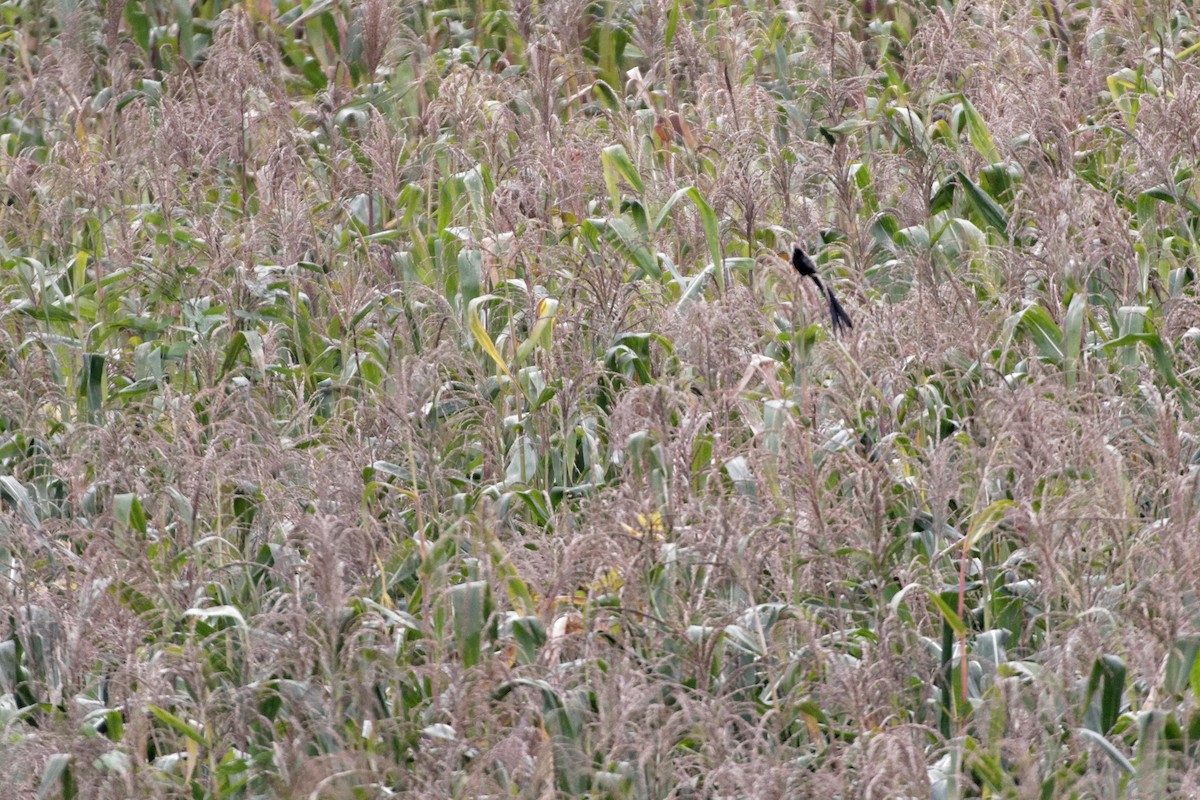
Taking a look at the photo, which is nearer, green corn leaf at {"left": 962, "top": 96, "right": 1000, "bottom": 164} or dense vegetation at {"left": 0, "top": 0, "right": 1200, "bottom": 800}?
dense vegetation at {"left": 0, "top": 0, "right": 1200, "bottom": 800}

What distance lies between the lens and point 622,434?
11.2ft

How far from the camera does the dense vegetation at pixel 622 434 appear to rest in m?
2.87

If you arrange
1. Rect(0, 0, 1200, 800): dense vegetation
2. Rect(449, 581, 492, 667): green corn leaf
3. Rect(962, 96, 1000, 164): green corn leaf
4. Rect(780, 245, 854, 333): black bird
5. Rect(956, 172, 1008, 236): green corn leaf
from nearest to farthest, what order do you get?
Rect(0, 0, 1200, 800): dense vegetation < Rect(449, 581, 492, 667): green corn leaf < Rect(780, 245, 854, 333): black bird < Rect(956, 172, 1008, 236): green corn leaf < Rect(962, 96, 1000, 164): green corn leaf

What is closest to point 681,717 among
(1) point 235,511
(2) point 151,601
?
(2) point 151,601

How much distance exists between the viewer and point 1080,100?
5.91m

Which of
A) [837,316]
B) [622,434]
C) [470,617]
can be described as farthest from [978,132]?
[470,617]

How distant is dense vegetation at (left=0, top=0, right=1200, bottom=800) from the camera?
9.41ft

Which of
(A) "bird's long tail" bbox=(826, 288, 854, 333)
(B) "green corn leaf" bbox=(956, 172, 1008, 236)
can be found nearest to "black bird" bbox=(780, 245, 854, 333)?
(A) "bird's long tail" bbox=(826, 288, 854, 333)

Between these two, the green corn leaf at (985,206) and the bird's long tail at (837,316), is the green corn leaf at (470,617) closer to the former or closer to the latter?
the bird's long tail at (837,316)

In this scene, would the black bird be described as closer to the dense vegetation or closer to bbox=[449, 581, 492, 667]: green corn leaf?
the dense vegetation

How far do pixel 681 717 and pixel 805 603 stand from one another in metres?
0.72

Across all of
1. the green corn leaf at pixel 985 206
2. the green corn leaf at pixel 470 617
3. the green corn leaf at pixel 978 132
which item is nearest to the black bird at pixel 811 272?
the green corn leaf at pixel 470 617

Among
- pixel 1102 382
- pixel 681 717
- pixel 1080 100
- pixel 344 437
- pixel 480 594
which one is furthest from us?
pixel 1080 100

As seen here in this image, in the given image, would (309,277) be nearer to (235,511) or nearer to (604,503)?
(235,511)
